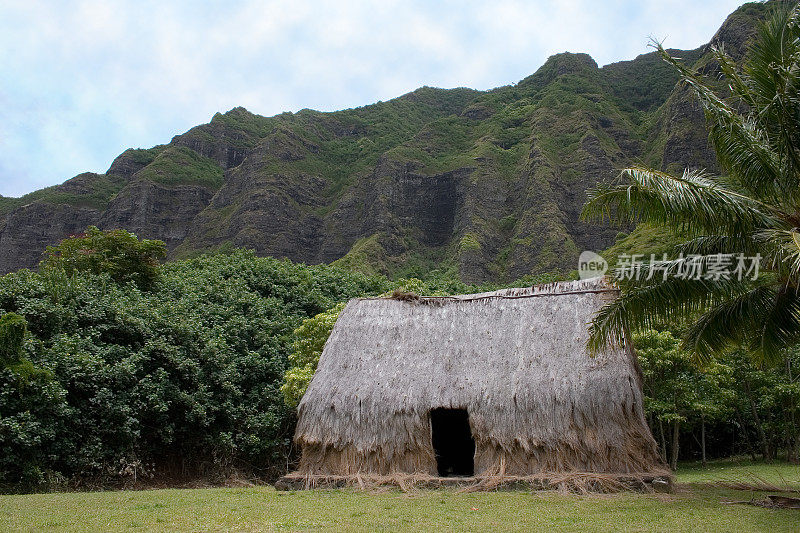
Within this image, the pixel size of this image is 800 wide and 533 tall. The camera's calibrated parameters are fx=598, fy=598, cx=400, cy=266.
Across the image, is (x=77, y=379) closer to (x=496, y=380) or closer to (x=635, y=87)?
(x=496, y=380)

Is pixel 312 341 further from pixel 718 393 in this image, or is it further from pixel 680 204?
pixel 680 204

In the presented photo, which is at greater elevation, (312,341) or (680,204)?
(680,204)

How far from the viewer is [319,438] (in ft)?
37.8

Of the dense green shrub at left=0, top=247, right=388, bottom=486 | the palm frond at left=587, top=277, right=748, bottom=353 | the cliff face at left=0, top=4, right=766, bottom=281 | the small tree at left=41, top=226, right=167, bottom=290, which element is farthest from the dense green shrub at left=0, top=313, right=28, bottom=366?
the cliff face at left=0, top=4, right=766, bottom=281

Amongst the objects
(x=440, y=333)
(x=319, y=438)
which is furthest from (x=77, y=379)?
(x=440, y=333)

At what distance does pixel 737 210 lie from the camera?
7934 mm

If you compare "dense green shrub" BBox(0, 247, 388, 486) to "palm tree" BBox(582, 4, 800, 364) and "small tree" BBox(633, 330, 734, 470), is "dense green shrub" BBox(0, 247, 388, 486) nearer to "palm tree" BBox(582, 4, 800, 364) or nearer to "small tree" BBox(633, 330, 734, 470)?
"small tree" BBox(633, 330, 734, 470)

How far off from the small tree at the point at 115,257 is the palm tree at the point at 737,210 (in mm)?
16126

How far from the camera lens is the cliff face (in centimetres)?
5125

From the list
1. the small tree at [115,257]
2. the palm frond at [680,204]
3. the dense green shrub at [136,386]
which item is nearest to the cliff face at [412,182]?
the small tree at [115,257]

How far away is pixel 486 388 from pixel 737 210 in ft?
16.9

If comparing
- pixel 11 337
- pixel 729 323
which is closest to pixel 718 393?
pixel 729 323

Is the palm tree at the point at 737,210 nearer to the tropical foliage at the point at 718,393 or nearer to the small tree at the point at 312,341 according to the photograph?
the tropical foliage at the point at 718,393

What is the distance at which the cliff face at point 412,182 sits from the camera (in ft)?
168
